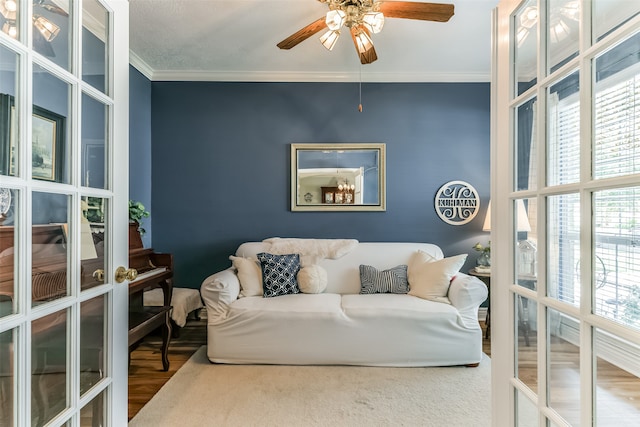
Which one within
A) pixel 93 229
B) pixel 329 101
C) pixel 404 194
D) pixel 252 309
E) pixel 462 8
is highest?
pixel 462 8

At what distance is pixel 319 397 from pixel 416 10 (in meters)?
2.42

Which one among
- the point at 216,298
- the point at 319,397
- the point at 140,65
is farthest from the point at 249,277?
the point at 140,65

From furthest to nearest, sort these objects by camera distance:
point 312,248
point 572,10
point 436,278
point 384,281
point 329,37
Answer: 1. point 312,248
2. point 384,281
3. point 436,278
4. point 329,37
5. point 572,10

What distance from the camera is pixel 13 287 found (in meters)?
0.80

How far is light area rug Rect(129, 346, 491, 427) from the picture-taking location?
6.44 feet

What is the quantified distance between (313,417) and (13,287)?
5.53 ft

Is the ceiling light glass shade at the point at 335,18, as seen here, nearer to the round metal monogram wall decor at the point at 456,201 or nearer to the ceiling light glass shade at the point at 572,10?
the ceiling light glass shade at the point at 572,10

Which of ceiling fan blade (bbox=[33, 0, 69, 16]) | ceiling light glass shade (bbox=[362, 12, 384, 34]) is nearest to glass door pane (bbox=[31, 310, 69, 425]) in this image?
ceiling fan blade (bbox=[33, 0, 69, 16])

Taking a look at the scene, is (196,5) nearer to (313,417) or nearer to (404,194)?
(404,194)

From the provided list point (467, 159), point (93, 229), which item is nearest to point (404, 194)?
point (467, 159)

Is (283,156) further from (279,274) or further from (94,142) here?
(94,142)

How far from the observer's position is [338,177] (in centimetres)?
379

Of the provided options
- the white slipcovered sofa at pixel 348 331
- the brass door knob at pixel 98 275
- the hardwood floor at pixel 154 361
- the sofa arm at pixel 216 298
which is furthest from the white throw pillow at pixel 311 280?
the brass door knob at pixel 98 275

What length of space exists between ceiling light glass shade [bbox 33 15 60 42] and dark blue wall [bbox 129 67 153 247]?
270cm
